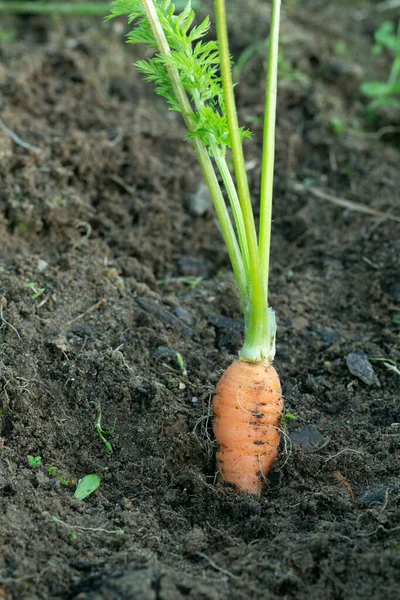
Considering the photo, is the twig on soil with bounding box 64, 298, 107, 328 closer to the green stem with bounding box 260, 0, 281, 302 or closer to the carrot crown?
the carrot crown

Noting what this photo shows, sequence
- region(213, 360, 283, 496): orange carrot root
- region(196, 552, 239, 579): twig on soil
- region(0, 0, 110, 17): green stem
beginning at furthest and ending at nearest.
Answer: region(0, 0, 110, 17): green stem, region(213, 360, 283, 496): orange carrot root, region(196, 552, 239, 579): twig on soil

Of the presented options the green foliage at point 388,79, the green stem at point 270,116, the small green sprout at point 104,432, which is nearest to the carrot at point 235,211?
the green stem at point 270,116

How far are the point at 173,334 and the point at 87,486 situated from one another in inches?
30.3

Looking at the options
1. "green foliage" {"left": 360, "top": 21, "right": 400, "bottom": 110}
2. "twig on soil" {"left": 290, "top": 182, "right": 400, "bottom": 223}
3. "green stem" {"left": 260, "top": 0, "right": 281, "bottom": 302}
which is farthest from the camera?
"green foliage" {"left": 360, "top": 21, "right": 400, "bottom": 110}

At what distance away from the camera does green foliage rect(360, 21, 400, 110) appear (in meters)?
4.24

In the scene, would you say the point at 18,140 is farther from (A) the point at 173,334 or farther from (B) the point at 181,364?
(B) the point at 181,364

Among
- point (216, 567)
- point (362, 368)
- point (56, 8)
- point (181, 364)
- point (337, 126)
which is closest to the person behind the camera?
point (216, 567)

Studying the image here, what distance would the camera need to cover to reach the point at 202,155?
2.24m

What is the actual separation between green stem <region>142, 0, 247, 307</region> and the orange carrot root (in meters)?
0.25

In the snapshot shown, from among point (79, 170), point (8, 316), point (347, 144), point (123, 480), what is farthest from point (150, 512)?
point (347, 144)

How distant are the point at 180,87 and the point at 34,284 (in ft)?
3.35

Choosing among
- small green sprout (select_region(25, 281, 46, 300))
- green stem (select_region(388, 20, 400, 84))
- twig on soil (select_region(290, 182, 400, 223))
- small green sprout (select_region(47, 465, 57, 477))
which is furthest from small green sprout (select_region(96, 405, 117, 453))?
green stem (select_region(388, 20, 400, 84))

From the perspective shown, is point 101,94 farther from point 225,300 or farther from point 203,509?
point 203,509

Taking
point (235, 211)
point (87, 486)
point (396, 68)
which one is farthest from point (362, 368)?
point (396, 68)
